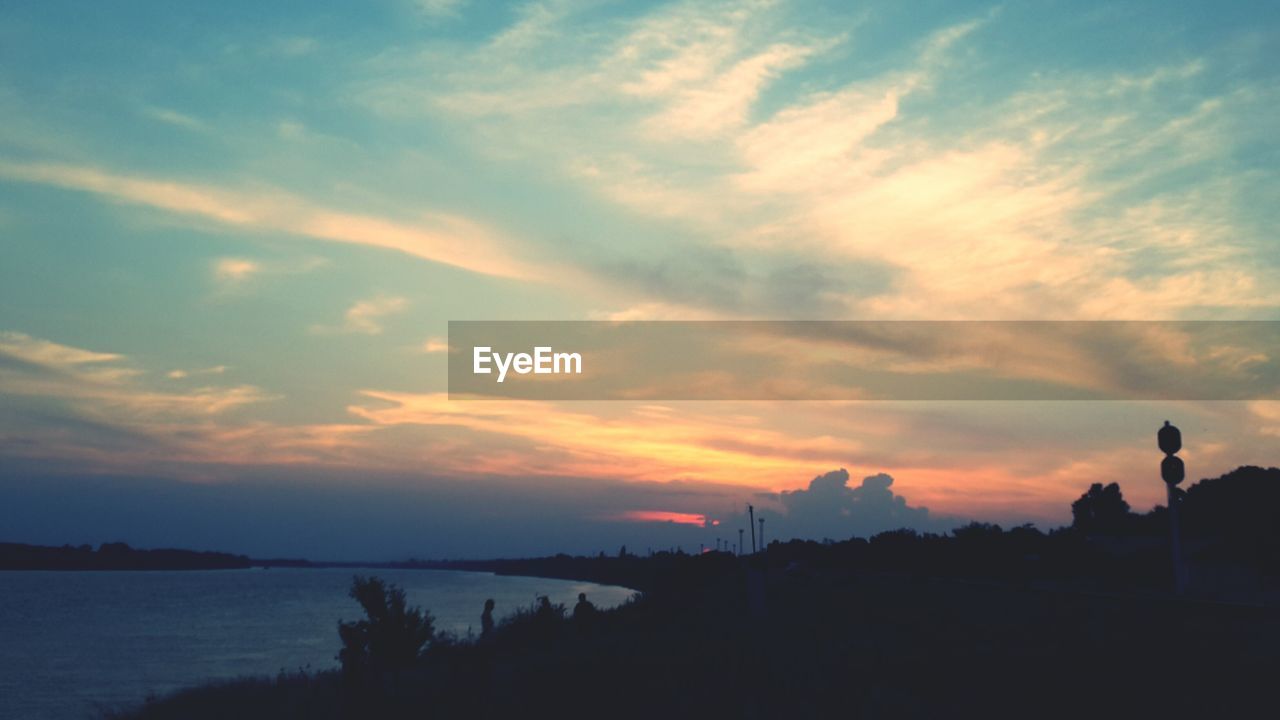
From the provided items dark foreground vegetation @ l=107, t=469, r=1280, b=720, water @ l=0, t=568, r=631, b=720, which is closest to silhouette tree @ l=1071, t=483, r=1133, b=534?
water @ l=0, t=568, r=631, b=720

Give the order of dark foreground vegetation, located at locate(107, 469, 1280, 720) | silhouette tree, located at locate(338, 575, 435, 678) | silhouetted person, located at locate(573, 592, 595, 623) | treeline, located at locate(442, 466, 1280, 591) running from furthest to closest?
treeline, located at locate(442, 466, 1280, 591) < silhouette tree, located at locate(338, 575, 435, 678) < silhouetted person, located at locate(573, 592, 595, 623) < dark foreground vegetation, located at locate(107, 469, 1280, 720)

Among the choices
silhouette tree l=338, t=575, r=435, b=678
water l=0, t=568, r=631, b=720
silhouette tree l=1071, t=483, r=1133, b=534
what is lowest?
water l=0, t=568, r=631, b=720

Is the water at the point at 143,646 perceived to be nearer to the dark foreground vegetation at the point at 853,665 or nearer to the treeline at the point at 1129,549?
the dark foreground vegetation at the point at 853,665

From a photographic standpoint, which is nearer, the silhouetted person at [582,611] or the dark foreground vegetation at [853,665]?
the dark foreground vegetation at [853,665]

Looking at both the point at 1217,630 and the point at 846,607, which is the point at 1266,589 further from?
the point at 1217,630

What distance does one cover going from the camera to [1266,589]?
135 feet

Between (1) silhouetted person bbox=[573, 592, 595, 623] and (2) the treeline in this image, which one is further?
(2) the treeline

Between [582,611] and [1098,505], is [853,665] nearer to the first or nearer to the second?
[582,611]

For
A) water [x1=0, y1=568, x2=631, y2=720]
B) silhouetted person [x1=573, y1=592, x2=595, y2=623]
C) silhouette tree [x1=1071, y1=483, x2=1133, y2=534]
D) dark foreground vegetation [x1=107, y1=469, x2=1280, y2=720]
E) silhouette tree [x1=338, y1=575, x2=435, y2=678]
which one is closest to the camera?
dark foreground vegetation [x1=107, y1=469, x2=1280, y2=720]

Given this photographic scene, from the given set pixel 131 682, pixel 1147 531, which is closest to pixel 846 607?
pixel 131 682

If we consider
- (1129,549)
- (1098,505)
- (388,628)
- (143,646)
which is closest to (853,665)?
(388,628)

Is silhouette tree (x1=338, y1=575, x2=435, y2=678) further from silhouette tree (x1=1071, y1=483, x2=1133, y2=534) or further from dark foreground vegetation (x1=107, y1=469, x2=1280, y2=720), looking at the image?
silhouette tree (x1=1071, y1=483, x2=1133, y2=534)

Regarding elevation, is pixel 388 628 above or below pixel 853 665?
below

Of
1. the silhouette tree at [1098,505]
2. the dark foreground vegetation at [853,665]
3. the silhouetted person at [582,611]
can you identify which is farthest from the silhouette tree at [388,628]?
the silhouette tree at [1098,505]
